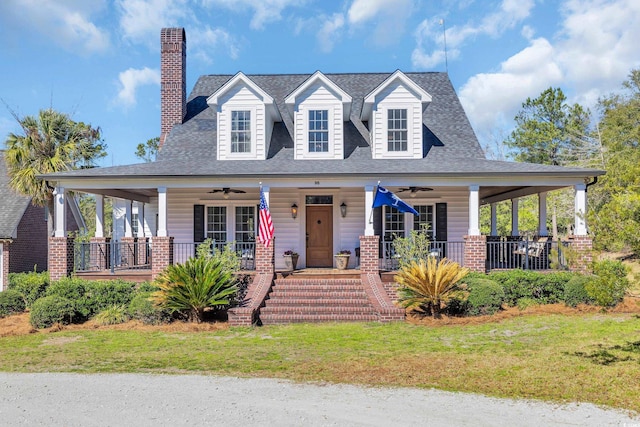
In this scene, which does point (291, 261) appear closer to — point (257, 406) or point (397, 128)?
point (397, 128)

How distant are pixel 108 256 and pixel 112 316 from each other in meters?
5.27

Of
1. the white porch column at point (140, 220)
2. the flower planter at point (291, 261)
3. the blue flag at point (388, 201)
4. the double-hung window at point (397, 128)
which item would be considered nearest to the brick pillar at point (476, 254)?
the blue flag at point (388, 201)

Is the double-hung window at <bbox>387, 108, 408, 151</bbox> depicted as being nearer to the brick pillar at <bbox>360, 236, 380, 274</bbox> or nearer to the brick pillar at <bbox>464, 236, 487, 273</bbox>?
the brick pillar at <bbox>360, 236, 380, 274</bbox>

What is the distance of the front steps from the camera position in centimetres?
1146

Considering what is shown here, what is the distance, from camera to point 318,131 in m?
15.4

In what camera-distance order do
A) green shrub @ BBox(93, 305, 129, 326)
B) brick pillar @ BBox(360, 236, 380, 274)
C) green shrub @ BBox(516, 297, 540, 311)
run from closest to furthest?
green shrub @ BBox(93, 305, 129, 326)
green shrub @ BBox(516, 297, 540, 311)
brick pillar @ BBox(360, 236, 380, 274)

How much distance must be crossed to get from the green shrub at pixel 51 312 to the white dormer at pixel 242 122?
21.0 ft

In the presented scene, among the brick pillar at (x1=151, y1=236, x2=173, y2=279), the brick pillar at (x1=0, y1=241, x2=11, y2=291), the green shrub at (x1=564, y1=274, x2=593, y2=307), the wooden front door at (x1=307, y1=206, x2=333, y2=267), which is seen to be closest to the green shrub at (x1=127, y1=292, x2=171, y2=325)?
the brick pillar at (x1=151, y1=236, x2=173, y2=279)

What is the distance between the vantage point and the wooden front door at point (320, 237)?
16.4 meters

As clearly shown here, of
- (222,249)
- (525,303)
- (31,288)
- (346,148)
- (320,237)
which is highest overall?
(346,148)

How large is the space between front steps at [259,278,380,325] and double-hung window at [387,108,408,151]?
190 inches

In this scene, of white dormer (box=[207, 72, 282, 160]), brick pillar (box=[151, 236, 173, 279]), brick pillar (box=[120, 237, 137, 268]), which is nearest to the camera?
brick pillar (box=[151, 236, 173, 279])

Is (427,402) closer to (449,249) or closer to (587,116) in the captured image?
(449,249)

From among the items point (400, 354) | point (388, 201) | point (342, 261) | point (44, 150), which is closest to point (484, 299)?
point (388, 201)
